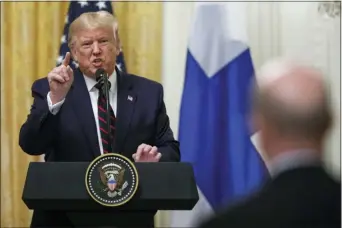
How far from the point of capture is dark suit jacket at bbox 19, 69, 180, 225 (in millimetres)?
2824

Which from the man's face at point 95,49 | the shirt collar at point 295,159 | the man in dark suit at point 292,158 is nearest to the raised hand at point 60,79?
the man's face at point 95,49

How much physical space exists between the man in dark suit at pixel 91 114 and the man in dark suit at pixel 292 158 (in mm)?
1001

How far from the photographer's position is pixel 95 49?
3012 mm

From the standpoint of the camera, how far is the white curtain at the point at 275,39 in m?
4.79

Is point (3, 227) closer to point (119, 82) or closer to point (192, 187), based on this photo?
point (119, 82)

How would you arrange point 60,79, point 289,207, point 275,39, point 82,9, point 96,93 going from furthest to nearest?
point 275,39 < point 82,9 < point 96,93 < point 60,79 < point 289,207

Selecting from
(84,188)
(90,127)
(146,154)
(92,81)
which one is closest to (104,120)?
(90,127)

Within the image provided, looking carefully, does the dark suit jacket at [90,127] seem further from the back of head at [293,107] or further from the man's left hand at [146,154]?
the back of head at [293,107]

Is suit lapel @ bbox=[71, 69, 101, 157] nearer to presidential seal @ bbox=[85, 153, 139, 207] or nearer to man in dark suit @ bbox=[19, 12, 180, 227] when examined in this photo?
man in dark suit @ bbox=[19, 12, 180, 227]

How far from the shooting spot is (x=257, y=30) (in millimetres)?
4855

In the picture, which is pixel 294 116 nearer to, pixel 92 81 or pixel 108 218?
pixel 108 218

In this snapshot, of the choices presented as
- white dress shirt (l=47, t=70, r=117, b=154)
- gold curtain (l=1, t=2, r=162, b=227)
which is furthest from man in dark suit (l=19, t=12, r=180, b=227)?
gold curtain (l=1, t=2, r=162, b=227)

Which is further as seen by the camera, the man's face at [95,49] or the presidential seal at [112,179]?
the man's face at [95,49]

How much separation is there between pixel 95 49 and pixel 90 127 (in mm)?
347
